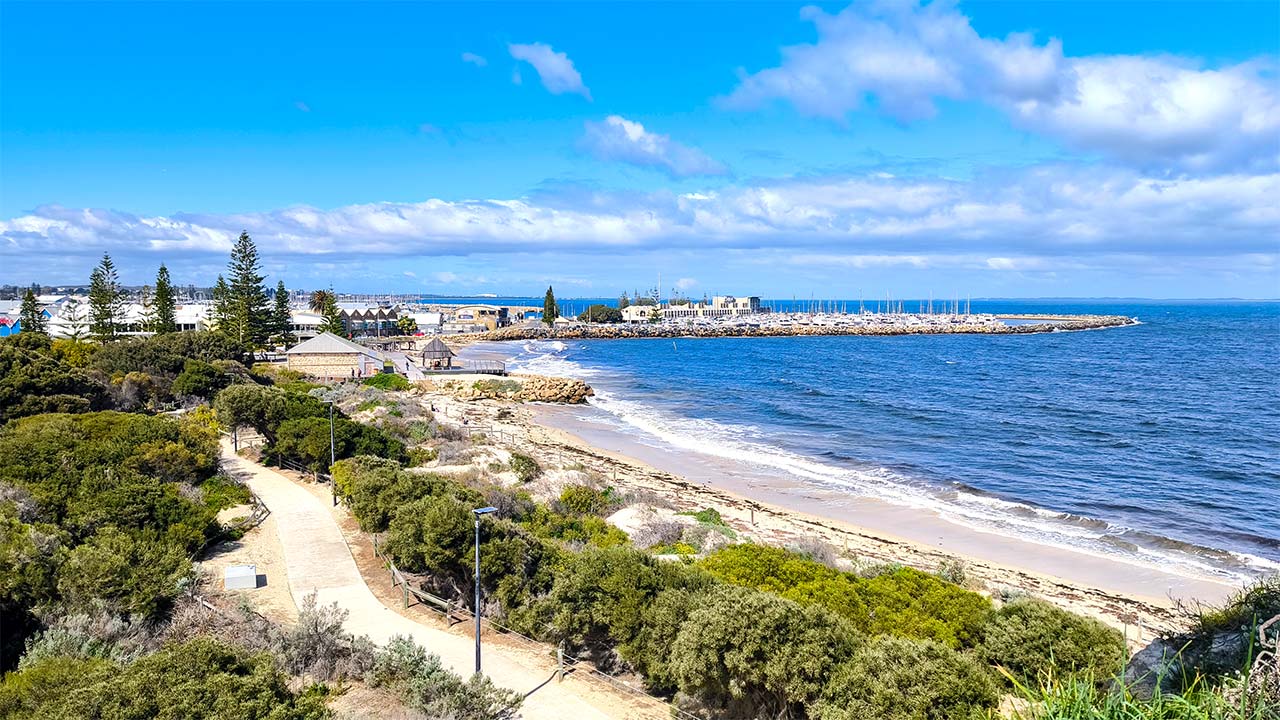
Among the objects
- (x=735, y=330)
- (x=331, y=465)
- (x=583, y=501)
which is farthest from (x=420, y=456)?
(x=735, y=330)

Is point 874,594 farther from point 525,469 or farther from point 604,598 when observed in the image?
point 525,469

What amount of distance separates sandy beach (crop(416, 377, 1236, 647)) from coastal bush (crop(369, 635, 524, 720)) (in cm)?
996

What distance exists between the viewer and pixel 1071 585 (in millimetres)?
17188

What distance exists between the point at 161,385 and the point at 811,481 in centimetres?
3060

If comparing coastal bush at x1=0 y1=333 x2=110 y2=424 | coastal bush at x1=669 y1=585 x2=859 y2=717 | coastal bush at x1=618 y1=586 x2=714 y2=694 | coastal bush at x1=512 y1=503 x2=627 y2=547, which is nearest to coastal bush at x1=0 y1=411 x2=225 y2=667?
coastal bush at x1=0 y1=333 x2=110 y2=424

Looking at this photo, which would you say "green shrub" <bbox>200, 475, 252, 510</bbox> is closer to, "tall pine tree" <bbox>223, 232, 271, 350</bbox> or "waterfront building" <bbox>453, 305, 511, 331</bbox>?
"tall pine tree" <bbox>223, 232, 271, 350</bbox>

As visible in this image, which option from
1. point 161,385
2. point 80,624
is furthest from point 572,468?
point 161,385

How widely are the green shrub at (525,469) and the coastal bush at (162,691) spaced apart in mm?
15030

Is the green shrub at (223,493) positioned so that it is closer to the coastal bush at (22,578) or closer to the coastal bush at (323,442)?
the coastal bush at (323,442)

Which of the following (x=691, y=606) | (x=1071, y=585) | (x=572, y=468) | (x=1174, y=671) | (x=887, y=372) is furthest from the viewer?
(x=887, y=372)

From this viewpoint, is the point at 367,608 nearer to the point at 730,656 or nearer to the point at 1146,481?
the point at 730,656

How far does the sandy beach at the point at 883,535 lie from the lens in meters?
16.3

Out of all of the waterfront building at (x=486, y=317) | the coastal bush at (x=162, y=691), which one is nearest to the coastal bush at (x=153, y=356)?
the coastal bush at (x=162, y=691)

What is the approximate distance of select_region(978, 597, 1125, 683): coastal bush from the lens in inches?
408
